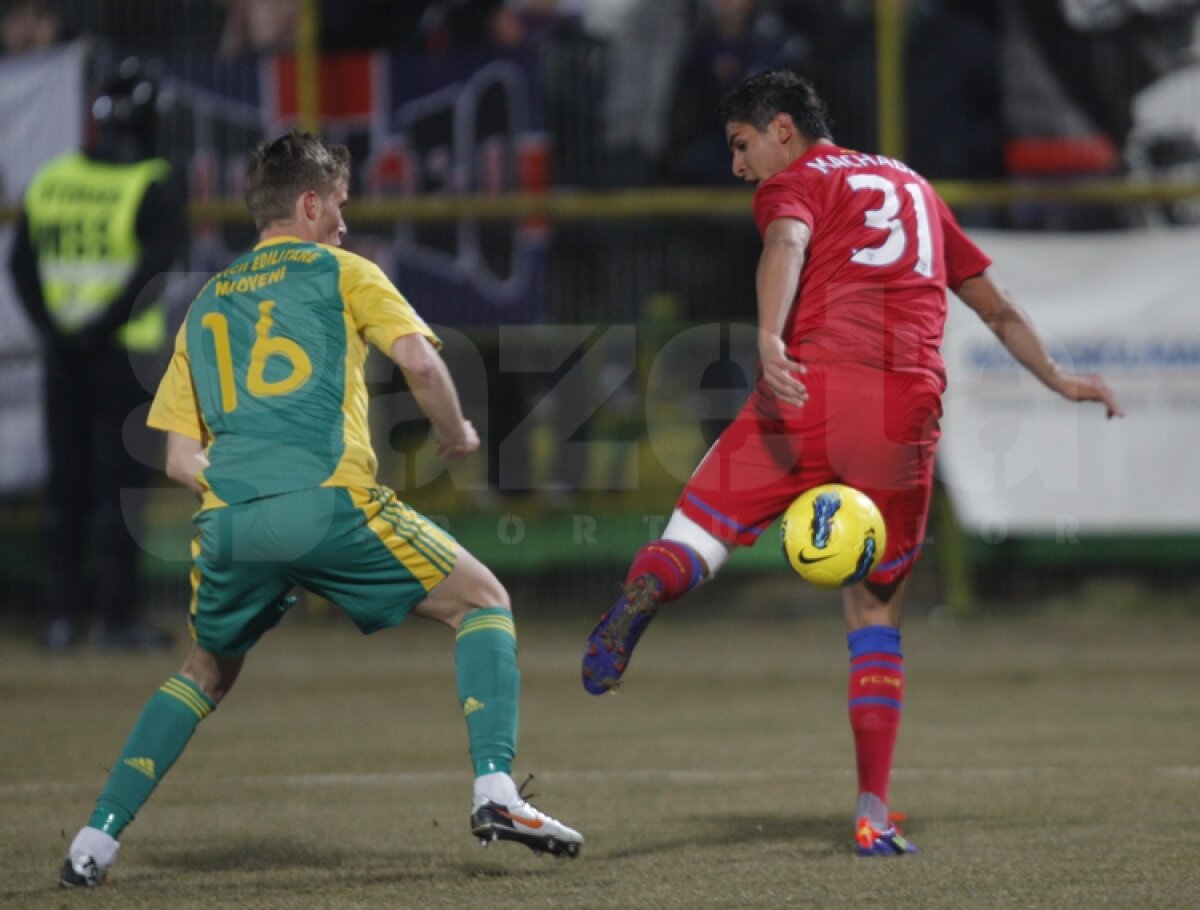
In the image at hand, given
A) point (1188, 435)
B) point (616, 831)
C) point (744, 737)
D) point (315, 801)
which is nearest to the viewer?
point (616, 831)

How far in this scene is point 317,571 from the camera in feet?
16.8

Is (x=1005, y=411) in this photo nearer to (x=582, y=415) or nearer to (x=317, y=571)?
(x=582, y=415)

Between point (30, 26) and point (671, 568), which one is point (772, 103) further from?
point (30, 26)

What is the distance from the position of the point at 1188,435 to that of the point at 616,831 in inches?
257

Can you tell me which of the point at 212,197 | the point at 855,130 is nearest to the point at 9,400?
the point at 212,197

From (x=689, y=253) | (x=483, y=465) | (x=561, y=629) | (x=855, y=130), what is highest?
(x=855, y=130)

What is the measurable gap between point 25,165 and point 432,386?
27.1 ft

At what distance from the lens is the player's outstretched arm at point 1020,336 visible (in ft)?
19.6

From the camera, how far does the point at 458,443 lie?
5113mm

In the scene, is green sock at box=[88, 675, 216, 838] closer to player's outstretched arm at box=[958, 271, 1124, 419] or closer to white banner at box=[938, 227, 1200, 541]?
player's outstretched arm at box=[958, 271, 1124, 419]

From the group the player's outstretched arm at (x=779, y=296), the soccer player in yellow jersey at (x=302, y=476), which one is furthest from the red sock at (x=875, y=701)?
the soccer player in yellow jersey at (x=302, y=476)

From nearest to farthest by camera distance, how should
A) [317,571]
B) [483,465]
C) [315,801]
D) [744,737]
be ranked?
[317,571] → [315,801] → [744,737] → [483,465]

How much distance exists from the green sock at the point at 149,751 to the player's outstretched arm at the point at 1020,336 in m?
2.54

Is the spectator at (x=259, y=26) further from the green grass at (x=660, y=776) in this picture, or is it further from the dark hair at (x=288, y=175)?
the dark hair at (x=288, y=175)
